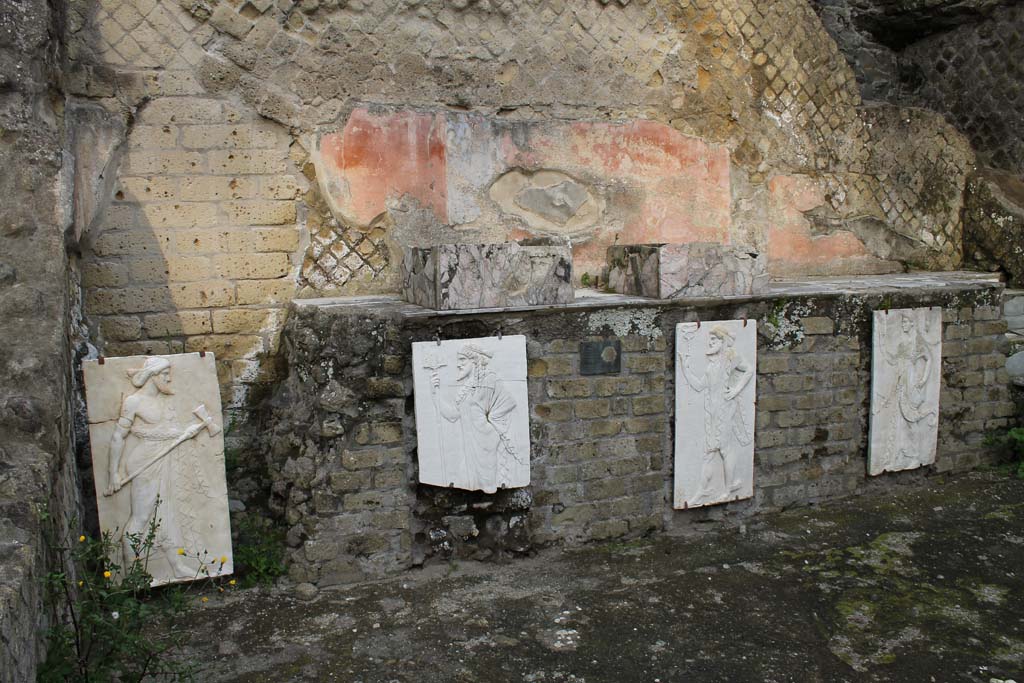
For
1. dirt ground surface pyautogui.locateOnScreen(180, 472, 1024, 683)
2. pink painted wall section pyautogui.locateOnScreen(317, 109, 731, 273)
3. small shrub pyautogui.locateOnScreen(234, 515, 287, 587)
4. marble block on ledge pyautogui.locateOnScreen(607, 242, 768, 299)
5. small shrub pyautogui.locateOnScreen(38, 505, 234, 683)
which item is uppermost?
pink painted wall section pyautogui.locateOnScreen(317, 109, 731, 273)

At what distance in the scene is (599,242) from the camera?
18.0 ft

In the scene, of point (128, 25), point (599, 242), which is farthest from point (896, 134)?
point (128, 25)

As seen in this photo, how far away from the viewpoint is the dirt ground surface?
3.16 meters

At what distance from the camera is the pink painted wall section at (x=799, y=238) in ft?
19.9

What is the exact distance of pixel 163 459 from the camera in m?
3.79

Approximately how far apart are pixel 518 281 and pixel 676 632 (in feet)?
5.73

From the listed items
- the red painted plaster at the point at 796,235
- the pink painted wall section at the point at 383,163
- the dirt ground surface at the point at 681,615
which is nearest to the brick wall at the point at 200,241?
the pink painted wall section at the point at 383,163

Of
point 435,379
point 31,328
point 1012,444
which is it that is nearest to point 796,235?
point 1012,444

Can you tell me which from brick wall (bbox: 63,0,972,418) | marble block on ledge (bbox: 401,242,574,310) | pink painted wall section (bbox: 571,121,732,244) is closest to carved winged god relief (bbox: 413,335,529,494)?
marble block on ledge (bbox: 401,242,574,310)

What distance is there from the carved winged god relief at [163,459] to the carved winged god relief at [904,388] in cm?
369

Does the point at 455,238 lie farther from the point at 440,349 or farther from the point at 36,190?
the point at 36,190

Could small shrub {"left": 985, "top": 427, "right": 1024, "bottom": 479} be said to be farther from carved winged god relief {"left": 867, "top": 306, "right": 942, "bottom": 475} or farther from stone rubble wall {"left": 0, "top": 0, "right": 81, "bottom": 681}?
stone rubble wall {"left": 0, "top": 0, "right": 81, "bottom": 681}

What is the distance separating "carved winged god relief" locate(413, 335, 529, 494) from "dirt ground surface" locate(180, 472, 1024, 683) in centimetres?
49

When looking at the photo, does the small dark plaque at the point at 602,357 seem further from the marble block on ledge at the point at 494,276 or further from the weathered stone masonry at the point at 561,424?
the marble block on ledge at the point at 494,276
